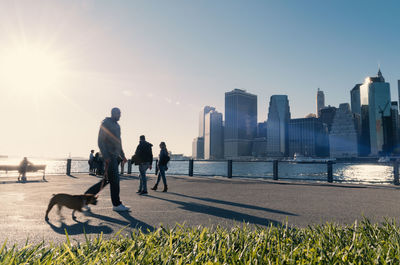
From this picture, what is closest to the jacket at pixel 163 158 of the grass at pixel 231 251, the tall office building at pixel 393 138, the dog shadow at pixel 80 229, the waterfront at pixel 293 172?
the waterfront at pixel 293 172

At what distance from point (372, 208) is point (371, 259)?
5.13 metres

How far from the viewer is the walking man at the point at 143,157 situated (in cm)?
852

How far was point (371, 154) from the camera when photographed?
7544 inches

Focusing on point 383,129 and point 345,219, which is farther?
point 383,129

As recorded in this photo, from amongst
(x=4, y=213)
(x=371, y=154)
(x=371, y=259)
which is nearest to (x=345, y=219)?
(x=371, y=259)

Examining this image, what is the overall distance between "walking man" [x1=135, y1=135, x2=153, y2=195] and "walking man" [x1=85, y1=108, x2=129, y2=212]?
8.78ft

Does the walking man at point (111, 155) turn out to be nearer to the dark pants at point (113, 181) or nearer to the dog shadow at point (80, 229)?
the dark pants at point (113, 181)

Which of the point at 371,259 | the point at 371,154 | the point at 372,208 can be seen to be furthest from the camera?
the point at 371,154

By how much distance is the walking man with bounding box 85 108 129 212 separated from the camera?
5.69m

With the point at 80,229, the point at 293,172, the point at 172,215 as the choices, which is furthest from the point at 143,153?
the point at 293,172

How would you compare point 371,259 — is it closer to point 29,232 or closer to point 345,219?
point 345,219

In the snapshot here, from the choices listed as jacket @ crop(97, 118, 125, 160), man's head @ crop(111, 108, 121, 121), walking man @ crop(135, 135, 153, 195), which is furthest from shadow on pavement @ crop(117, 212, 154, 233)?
walking man @ crop(135, 135, 153, 195)

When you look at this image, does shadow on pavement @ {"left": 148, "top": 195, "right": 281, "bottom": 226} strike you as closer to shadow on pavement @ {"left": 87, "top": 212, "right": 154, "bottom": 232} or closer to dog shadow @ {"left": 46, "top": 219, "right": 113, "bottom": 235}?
shadow on pavement @ {"left": 87, "top": 212, "right": 154, "bottom": 232}

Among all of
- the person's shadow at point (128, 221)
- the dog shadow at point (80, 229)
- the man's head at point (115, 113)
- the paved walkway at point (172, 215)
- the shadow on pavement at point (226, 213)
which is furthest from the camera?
the man's head at point (115, 113)
